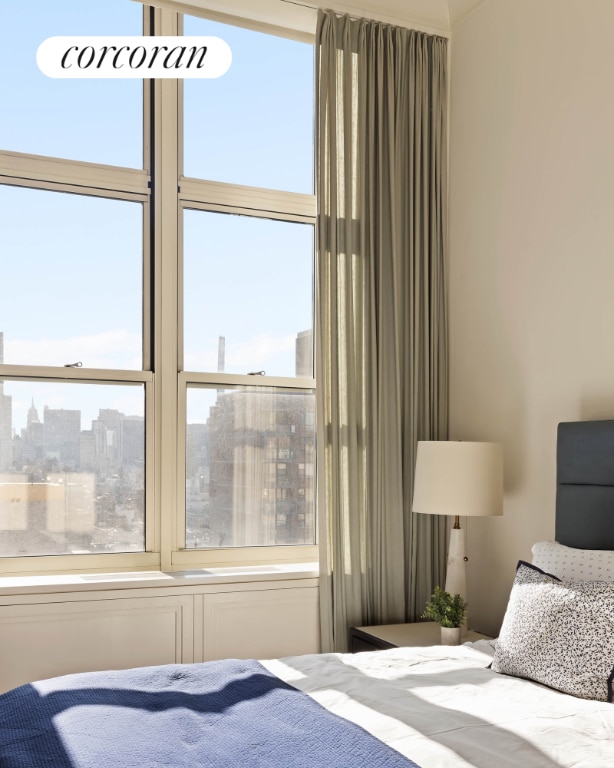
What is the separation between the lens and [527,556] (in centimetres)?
320

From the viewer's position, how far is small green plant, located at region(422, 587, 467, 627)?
3.04m

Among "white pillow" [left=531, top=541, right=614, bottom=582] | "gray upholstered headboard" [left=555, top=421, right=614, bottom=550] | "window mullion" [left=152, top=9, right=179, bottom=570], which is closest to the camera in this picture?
"white pillow" [left=531, top=541, right=614, bottom=582]

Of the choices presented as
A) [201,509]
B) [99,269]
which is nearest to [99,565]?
[201,509]

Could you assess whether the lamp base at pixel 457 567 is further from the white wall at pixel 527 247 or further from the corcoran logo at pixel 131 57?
the corcoran logo at pixel 131 57

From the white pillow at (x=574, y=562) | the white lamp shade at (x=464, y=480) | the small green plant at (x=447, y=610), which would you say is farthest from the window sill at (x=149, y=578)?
the white pillow at (x=574, y=562)

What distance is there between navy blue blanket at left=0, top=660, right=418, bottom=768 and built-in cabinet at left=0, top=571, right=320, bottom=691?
0.83 m

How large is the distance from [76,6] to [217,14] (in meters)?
0.59

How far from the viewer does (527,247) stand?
3.28 m

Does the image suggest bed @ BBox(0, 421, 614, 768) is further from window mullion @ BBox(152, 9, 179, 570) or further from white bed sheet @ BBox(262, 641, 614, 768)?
window mullion @ BBox(152, 9, 179, 570)

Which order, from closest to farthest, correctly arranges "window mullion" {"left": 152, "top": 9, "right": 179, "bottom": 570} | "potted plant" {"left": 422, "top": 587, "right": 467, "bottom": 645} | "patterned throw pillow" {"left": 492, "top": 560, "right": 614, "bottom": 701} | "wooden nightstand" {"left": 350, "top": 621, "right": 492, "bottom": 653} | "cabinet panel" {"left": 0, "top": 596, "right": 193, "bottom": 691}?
"patterned throw pillow" {"left": 492, "top": 560, "right": 614, "bottom": 701} → "cabinet panel" {"left": 0, "top": 596, "right": 193, "bottom": 691} → "potted plant" {"left": 422, "top": 587, "right": 467, "bottom": 645} → "wooden nightstand" {"left": 350, "top": 621, "right": 492, "bottom": 653} → "window mullion" {"left": 152, "top": 9, "right": 179, "bottom": 570}

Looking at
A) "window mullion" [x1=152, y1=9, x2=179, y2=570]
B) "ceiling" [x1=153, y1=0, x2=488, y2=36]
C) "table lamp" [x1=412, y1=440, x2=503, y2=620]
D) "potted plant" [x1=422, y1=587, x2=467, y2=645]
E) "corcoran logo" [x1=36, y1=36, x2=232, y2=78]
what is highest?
"ceiling" [x1=153, y1=0, x2=488, y2=36]

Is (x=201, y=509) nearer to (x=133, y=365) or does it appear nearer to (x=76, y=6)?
(x=133, y=365)

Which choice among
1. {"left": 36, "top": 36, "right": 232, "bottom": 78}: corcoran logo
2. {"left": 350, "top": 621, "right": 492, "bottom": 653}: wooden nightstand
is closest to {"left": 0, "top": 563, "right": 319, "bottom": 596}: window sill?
→ {"left": 350, "top": 621, "right": 492, "bottom": 653}: wooden nightstand

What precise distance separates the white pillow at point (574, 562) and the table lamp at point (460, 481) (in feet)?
1.14
